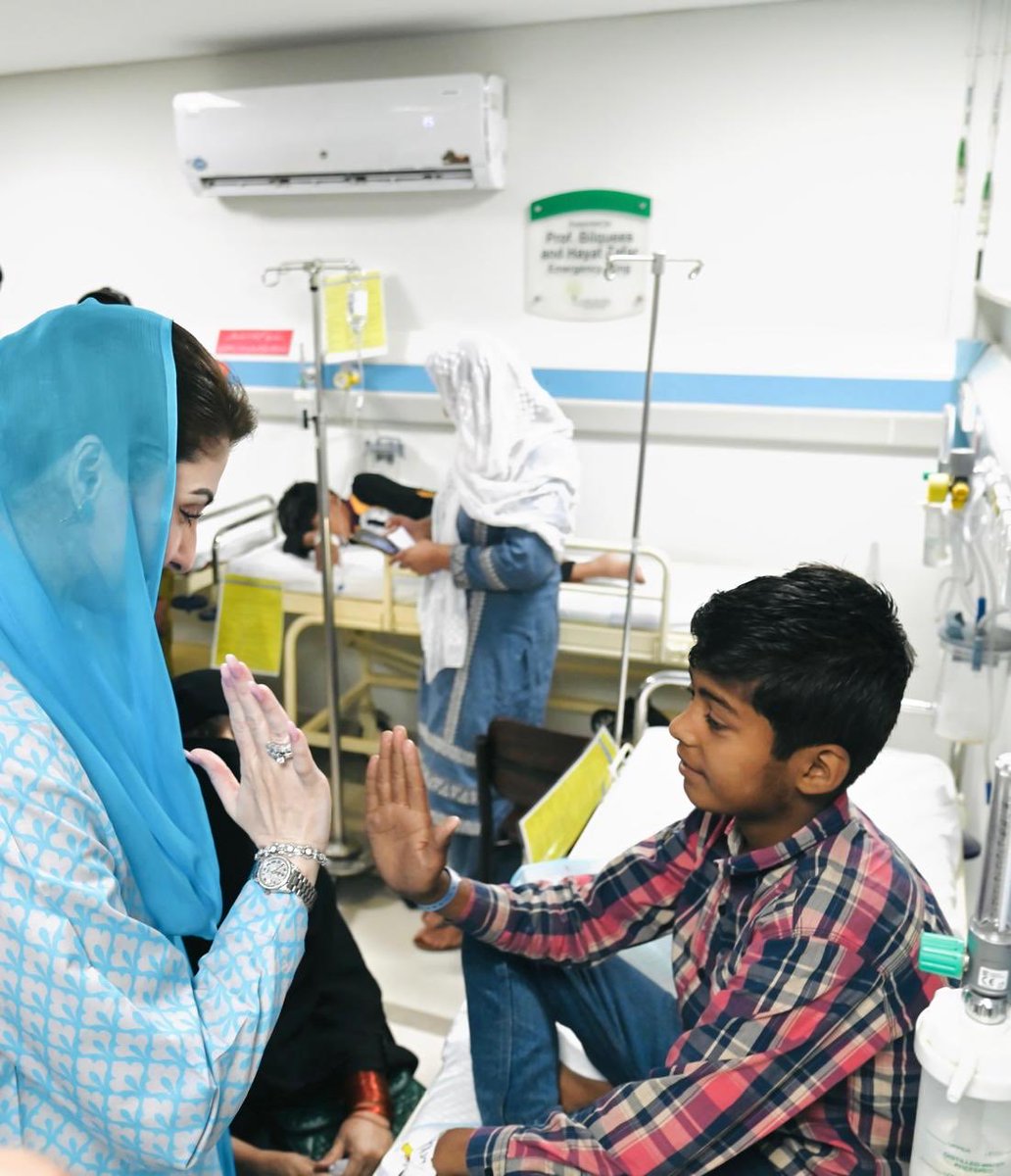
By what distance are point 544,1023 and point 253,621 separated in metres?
2.22

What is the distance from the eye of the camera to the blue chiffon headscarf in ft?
3.11

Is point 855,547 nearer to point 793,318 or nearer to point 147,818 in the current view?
point 793,318

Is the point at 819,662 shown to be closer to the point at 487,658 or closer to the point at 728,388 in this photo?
the point at 487,658

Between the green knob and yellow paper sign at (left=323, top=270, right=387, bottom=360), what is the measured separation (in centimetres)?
292

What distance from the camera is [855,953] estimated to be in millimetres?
1088

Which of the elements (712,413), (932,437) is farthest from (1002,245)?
(712,413)

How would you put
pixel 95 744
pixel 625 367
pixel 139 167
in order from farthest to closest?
pixel 139 167 < pixel 625 367 < pixel 95 744

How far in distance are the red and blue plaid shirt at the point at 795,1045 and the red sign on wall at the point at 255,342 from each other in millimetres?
3245

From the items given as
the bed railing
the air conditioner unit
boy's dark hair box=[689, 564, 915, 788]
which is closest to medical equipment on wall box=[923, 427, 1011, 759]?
boy's dark hair box=[689, 564, 915, 788]

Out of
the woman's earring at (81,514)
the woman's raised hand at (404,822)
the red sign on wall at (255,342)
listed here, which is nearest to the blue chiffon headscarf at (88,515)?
the woman's earring at (81,514)

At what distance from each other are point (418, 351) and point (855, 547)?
1745 mm

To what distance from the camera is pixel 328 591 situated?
10.4ft

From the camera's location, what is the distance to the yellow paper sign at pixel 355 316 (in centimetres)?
347

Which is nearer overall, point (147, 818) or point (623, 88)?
point (147, 818)
